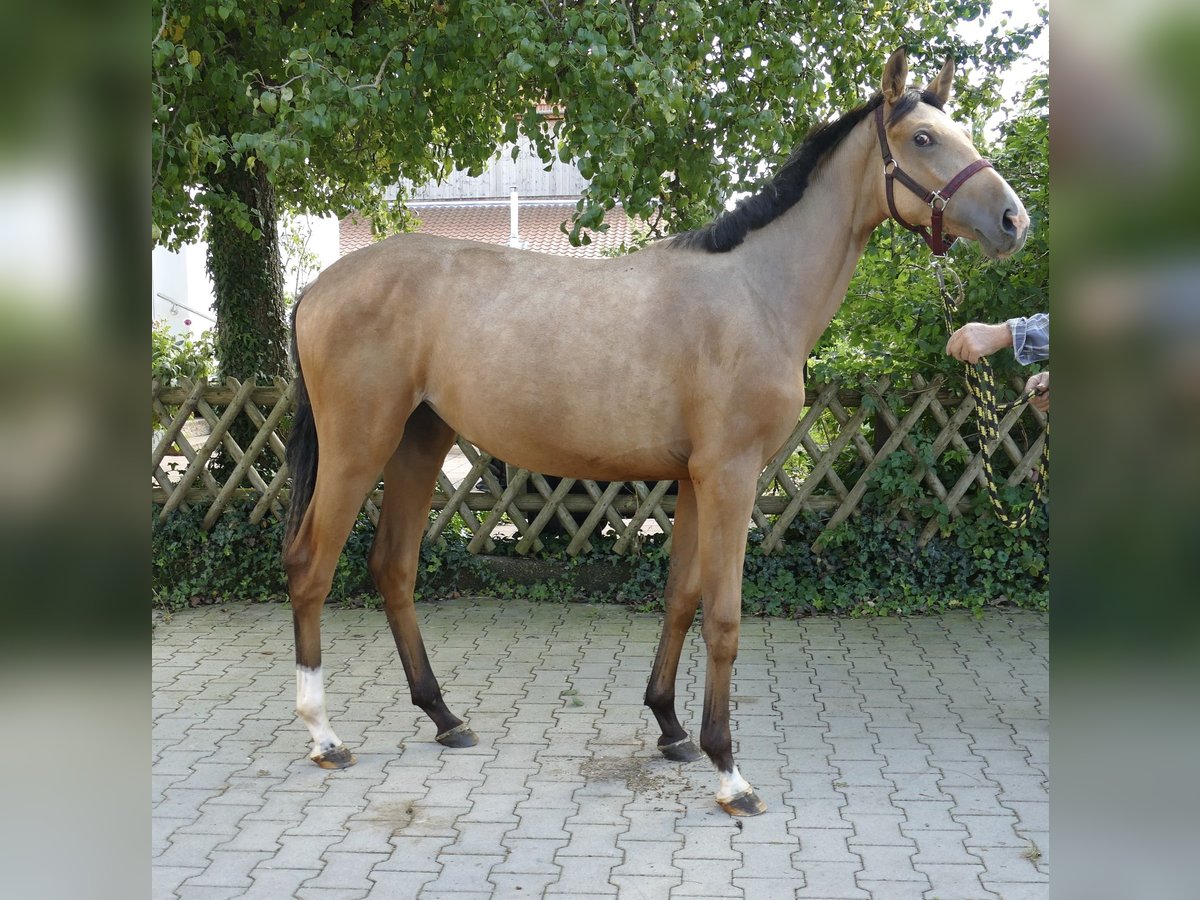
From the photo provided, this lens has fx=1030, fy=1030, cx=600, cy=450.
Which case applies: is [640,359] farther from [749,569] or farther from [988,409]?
[749,569]

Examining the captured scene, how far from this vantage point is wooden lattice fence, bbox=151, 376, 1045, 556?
6270 millimetres

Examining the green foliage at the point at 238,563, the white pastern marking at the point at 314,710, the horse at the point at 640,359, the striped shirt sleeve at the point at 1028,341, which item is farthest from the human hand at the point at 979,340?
the green foliage at the point at 238,563

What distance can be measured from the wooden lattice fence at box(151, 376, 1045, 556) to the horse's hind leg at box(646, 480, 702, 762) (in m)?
2.23

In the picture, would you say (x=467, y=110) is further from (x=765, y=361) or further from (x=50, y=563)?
(x=50, y=563)

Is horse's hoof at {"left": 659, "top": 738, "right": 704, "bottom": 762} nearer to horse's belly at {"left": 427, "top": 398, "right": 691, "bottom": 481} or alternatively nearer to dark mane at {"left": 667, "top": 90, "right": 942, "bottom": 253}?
horse's belly at {"left": 427, "top": 398, "right": 691, "bottom": 481}

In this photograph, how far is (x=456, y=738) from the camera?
166 inches

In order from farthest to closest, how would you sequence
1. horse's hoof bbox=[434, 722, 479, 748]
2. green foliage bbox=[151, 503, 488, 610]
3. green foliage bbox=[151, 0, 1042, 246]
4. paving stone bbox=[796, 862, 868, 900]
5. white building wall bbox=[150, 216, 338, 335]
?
1. white building wall bbox=[150, 216, 338, 335]
2. green foliage bbox=[151, 503, 488, 610]
3. green foliage bbox=[151, 0, 1042, 246]
4. horse's hoof bbox=[434, 722, 479, 748]
5. paving stone bbox=[796, 862, 868, 900]

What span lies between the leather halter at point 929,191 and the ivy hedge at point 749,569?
3.01 m

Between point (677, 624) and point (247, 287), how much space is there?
4.53 m

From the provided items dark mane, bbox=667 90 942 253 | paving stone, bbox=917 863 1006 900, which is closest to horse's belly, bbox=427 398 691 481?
dark mane, bbox=667 90 942 253

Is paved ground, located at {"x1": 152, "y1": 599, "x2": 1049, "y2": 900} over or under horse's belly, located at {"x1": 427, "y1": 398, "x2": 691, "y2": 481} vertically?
under

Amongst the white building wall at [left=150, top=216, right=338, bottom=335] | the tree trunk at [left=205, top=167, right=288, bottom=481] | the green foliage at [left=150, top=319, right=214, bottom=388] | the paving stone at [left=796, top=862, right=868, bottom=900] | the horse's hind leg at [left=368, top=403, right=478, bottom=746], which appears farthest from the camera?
the white building wall at [left=150, top=216, right=338, bottom=335]

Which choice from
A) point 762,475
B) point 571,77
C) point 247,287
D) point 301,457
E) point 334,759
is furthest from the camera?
point 247,287

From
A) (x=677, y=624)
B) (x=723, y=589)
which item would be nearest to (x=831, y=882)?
(x=723, y=589)
